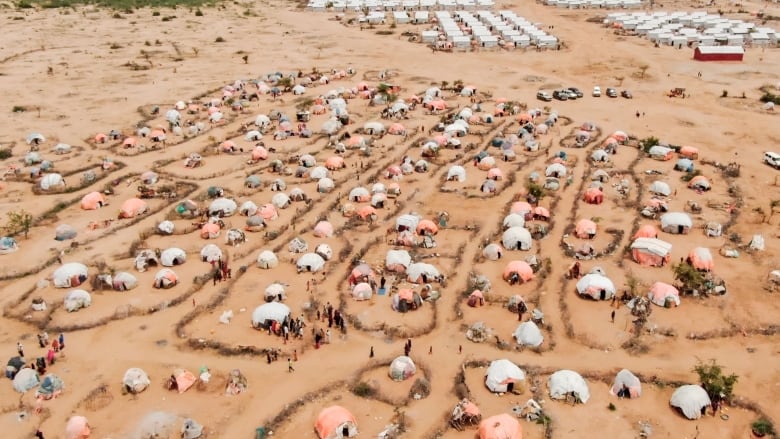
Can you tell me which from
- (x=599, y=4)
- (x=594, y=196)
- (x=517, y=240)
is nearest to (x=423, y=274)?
(x=517, y=240)

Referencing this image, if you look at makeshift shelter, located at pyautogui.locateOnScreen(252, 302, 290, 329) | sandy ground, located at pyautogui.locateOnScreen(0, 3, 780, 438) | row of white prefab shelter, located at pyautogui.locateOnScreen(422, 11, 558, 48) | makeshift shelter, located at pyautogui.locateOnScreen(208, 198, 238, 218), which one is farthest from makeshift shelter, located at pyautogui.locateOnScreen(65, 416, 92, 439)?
row of white prefab shelter, located at pyautogui.locateOnScreen(422, 11, 558, 48)

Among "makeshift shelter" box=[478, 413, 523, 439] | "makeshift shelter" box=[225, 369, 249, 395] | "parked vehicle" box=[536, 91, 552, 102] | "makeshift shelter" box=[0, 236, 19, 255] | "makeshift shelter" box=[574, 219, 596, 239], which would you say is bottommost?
"makeshift shelter" box=[225, 369, 249, 395]

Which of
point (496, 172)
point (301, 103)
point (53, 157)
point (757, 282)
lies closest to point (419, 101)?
point (301, 103)

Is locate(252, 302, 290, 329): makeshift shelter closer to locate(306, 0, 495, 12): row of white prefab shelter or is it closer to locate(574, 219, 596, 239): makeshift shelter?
locate(574, 219, 596, 239): makeshift shelter

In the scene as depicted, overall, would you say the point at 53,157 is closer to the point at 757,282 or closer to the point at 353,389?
the point at 353,389

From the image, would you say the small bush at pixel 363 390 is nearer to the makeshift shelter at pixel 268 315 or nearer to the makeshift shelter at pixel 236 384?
the makeshift shelter at pixel 236 384

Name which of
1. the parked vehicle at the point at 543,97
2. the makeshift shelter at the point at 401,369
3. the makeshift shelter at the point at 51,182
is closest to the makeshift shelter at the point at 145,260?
the makeshift shelter at the point at 51,182
